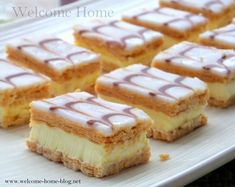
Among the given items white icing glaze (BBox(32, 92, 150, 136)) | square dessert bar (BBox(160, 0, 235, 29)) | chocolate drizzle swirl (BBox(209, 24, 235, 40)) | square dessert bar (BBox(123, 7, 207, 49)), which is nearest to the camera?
white icing glaze (BBox(32, 92, 150, 136))

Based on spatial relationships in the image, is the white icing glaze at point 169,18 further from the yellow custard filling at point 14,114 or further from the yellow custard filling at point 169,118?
the yellow custard filling at point 14,114

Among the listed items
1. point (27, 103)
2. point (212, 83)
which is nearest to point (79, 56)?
point (27, 103)

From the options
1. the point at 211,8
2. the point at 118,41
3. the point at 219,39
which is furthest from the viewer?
the point at 211,8

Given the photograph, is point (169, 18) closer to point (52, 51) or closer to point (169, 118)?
point (52, 51)

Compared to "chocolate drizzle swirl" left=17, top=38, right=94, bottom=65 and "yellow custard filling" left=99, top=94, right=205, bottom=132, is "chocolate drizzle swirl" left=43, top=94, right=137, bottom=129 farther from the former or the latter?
"chocolate drizzle swirl" left=17, top=38, right=94, bottom=65

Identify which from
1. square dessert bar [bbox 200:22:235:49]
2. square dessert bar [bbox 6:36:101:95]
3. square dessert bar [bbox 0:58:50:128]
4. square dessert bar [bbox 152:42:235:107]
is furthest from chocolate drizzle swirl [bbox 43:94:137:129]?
square dessert bar [bbox 200:22:235:49]

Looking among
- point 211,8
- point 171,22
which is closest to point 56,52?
point 171,22
